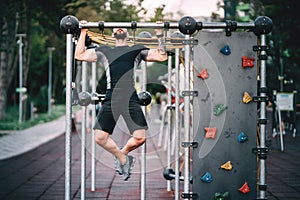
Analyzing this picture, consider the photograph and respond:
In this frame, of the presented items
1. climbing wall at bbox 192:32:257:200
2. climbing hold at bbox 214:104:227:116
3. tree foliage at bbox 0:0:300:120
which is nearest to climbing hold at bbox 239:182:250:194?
climbing wall at bbox 192:32:257:200

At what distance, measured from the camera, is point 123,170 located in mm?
4980

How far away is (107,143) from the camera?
16.0 ft

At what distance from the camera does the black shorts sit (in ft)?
15.7

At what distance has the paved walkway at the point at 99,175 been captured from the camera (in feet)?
21.9

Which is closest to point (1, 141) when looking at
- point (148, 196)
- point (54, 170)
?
point (54, 170)

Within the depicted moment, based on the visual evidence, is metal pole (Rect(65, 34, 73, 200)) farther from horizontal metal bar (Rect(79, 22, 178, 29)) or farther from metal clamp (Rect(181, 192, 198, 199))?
metal clamp (Rect(181, 192, 198, 199))

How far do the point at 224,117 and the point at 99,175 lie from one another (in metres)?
3.82

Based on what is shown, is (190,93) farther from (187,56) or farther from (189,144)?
(189,144)

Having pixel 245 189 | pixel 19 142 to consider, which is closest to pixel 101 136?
pixel 245 189

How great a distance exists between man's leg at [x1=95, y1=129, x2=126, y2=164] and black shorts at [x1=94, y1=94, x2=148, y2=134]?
0.04m

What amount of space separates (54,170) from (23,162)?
133cm

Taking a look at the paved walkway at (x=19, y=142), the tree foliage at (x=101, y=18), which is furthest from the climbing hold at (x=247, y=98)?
the paved walkway at (x=19, y=142)

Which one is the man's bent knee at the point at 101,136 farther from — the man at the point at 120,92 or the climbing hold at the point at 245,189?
the climbing hold at the point at 245,189

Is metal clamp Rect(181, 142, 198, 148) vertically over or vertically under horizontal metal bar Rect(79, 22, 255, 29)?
under
